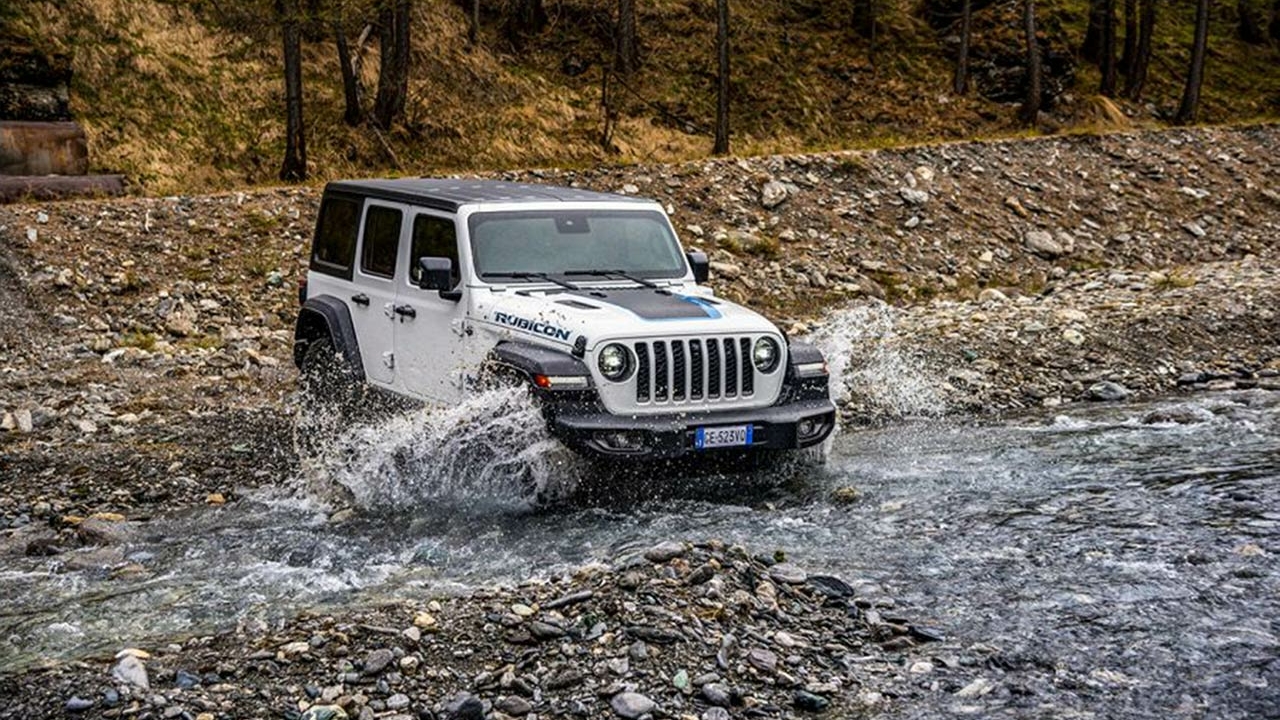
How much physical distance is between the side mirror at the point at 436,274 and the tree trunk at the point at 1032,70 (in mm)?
26512

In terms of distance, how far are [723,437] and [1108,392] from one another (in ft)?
21.5

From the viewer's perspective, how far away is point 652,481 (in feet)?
32.5

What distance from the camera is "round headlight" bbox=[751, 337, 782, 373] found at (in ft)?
32.3

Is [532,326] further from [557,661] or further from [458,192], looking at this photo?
[557,661]

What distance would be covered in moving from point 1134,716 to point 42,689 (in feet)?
15.8

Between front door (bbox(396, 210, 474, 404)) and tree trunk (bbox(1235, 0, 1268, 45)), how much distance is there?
42508 mm

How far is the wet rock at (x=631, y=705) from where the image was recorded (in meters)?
6.18

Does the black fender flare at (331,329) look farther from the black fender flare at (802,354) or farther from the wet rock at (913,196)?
the wet rock at (913,196)

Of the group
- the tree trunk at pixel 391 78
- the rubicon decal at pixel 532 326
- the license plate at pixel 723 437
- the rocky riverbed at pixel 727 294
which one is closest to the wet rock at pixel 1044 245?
the rocky riverbed at pixel 727 294

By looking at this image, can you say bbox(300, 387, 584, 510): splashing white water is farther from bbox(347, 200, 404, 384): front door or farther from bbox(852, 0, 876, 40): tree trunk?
bbox(852, 0, 876, 40): tree trunk

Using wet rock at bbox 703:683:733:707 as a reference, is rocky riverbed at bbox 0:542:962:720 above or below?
below

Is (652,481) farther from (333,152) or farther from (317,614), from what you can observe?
(333,152)

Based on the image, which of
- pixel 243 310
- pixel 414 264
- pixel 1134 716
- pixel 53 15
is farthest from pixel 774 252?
pixel 53 15

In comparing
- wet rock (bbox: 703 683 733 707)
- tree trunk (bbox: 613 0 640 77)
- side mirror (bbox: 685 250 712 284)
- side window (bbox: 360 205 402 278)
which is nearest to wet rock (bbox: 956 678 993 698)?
wet rock (bbox: 703 683 733 707)
